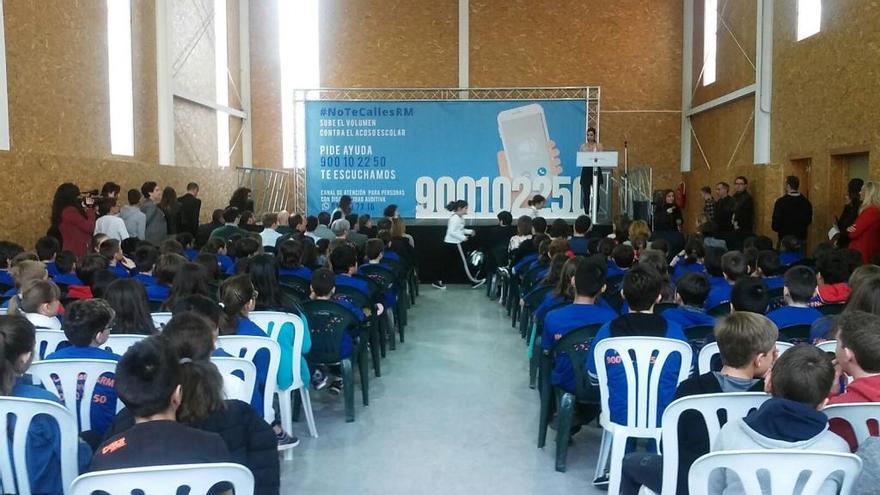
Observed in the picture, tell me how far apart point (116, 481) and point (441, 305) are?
7373 mm

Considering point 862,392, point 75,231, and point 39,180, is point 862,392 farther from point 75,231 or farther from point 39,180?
point 39,180

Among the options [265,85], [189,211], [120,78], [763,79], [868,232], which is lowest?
[868,232]

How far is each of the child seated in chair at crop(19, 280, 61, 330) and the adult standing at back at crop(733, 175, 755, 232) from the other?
9.18 metres

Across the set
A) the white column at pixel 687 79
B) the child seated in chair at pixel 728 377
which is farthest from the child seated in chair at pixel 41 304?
the white column at pixel 687 79

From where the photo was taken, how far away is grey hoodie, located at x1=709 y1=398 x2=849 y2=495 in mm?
1922

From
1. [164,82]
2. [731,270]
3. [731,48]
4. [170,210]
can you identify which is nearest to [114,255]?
[170,210]

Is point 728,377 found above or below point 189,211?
below

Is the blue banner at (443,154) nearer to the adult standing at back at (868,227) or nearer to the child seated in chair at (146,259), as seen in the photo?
the adult standing at back at (868,227)

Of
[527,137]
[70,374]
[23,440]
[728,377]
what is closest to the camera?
[23,440]

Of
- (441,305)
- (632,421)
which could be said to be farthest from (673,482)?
(441,305)

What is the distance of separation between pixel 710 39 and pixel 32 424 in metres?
13.6

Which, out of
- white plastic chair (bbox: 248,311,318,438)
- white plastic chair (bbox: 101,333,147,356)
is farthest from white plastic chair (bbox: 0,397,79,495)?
white plastic chair (bbox: 248,311,318,438)

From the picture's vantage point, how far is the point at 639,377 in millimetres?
3314

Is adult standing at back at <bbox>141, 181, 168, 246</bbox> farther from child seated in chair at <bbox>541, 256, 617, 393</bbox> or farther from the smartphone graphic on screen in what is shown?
child seated in chair at <bbox>541, 256, 617, 393</bbox>
